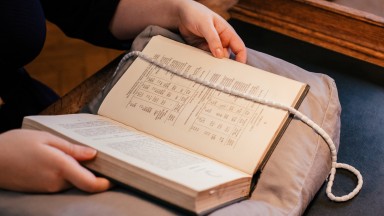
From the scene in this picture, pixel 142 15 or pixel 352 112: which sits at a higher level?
pixel 142 15

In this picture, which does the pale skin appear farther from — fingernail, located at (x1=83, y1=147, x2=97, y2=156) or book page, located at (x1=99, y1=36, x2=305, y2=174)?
book page, located at (x1=99, y1=36, x2=305, y2=174)

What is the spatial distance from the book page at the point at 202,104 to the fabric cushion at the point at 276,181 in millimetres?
37

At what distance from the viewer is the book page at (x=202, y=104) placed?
2.09ft

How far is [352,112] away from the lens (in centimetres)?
86

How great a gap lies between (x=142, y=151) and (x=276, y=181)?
19 centimetres

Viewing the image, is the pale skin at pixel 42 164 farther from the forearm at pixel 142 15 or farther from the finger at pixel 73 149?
the forearm at pixel 142 15

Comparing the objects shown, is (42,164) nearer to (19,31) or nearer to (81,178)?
(81,178)

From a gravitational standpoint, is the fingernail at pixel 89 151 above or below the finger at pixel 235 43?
above

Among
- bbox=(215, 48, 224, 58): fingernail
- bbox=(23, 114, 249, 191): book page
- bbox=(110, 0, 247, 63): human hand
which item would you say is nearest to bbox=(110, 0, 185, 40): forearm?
bbox=(110, 0, 247, 63): human hand

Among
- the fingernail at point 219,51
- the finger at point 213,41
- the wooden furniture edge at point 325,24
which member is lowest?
the wooden furniture edge at point 325,24

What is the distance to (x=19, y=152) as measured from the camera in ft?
1.82

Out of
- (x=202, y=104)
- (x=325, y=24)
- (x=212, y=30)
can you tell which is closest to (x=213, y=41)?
(x=212, y=30)

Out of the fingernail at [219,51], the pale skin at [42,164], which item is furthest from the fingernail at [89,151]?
the fingernail at [219,51]

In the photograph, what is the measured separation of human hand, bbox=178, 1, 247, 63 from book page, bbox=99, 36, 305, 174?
3cm
